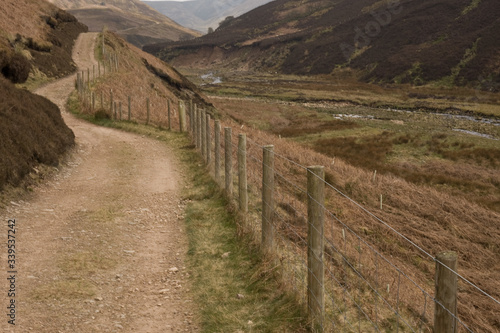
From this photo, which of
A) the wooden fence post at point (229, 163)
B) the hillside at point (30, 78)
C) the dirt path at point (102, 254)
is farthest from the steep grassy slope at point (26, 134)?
the wooden fence post at point (229, 163)

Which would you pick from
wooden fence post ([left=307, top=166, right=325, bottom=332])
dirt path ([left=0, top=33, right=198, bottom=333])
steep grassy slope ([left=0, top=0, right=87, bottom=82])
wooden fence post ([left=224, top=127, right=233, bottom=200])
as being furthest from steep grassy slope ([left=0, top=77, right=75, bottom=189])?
steep grassy slope ([left=0, top=0, right=87, bottom=82])

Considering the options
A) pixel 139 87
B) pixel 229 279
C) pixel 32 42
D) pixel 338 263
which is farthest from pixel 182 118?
pixel 32 42

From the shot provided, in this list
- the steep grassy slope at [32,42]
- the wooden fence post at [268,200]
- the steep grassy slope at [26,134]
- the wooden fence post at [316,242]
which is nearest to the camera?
the wooden fence post at [316,242]

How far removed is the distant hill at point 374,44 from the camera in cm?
6888

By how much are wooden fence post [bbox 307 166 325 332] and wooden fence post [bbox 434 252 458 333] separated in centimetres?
180

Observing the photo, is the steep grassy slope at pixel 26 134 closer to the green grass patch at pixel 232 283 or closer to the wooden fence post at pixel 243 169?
the green grass patch at pixel 232 283

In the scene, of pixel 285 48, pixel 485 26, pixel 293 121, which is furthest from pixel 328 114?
pixel 285 48

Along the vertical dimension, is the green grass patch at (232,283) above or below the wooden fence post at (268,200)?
below

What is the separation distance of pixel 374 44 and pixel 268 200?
9426cm

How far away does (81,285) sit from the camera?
615 cm

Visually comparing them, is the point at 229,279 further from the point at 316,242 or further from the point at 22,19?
the point at 22,19

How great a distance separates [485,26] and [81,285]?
276 feet

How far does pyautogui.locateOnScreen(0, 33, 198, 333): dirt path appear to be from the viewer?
5.47 meters

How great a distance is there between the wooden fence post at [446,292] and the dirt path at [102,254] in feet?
10.2
